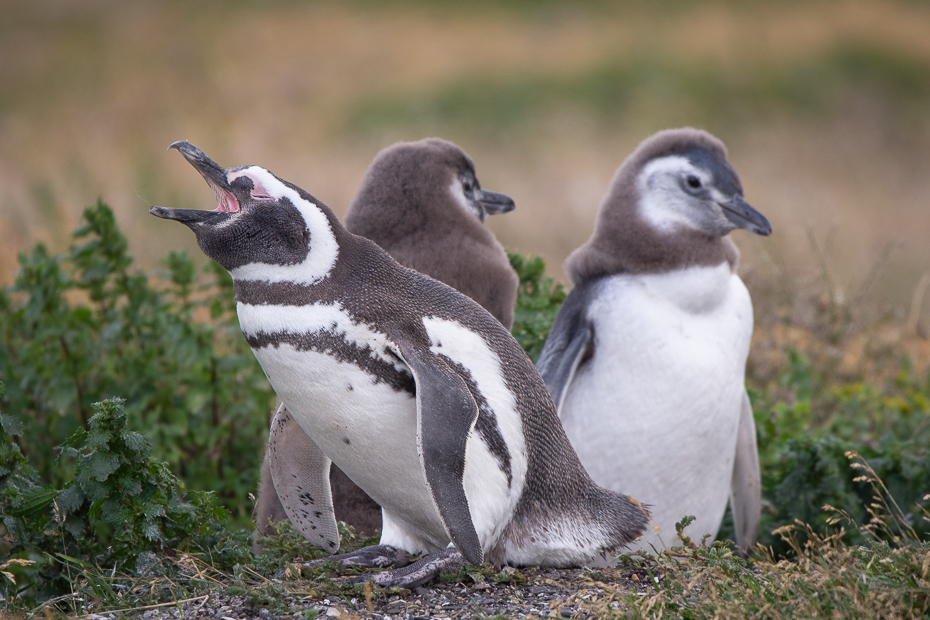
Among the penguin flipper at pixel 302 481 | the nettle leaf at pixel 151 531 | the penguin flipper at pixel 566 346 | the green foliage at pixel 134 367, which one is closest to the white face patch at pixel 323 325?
the penguin flipper at pixel 302 481

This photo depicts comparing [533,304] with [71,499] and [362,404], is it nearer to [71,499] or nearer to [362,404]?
[362,404]

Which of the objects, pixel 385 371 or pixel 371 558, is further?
pixel 371 558

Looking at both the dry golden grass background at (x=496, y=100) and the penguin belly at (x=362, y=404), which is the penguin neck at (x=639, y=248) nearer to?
the penguin belly at (x=362, y=404)

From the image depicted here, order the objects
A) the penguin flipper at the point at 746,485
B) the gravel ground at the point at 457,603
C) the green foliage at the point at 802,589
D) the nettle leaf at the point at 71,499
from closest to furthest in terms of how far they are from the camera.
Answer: the green foliage at the point at 802,589 < the gravel ground at the point at 457,603 < the nettle leaf at the point at 71,499 < the penguin flipper at the point at 746,485

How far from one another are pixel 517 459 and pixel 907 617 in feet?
3.40

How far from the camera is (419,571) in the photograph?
8.41ft

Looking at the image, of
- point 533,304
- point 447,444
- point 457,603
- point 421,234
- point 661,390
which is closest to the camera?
point 447,444

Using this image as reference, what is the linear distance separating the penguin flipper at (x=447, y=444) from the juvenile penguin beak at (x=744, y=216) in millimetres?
1697

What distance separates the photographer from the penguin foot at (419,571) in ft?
8.33

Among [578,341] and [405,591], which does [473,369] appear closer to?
[405,591]

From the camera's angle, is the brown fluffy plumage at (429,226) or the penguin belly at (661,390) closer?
the brown fluffy plumage at (429,226)

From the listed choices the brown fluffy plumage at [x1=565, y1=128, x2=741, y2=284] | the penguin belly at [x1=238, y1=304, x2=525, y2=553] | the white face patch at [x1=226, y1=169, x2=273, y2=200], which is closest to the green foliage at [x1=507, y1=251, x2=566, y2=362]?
the brown fluffy plumage at [x1=565, y1=128, x2=741, y2=284]

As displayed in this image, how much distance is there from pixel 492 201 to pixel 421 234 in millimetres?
493

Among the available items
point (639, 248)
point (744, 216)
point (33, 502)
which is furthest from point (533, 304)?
point (33, 502)
